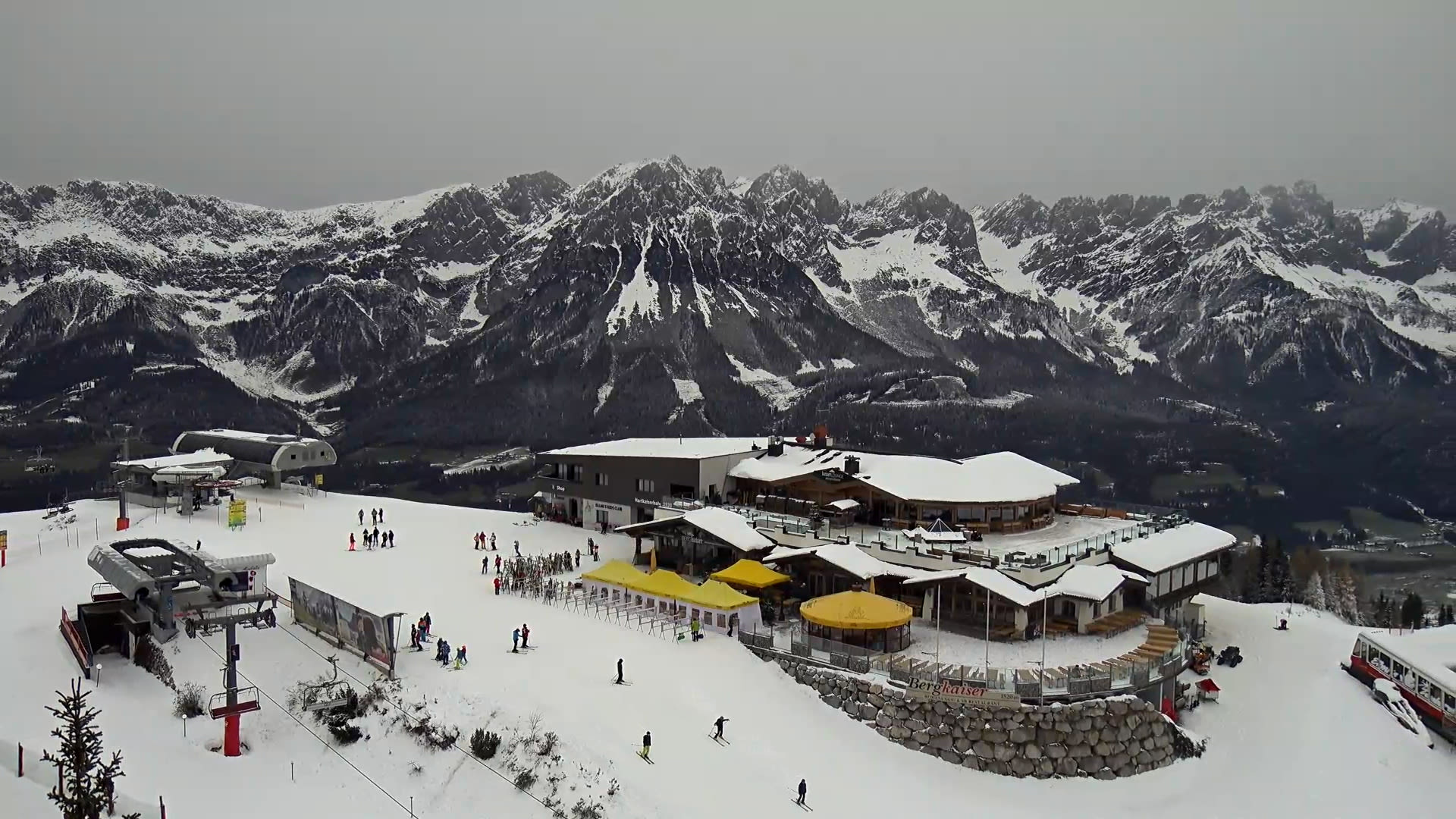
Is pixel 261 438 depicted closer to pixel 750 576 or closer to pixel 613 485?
pixel 613 485

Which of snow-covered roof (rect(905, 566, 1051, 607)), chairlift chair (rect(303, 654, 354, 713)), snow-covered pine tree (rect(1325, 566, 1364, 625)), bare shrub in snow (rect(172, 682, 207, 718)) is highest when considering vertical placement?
snow-covered roof (rect(905, 566, 1051, 607))

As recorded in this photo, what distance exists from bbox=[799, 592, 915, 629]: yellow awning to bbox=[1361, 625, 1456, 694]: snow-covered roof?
67.0 feet

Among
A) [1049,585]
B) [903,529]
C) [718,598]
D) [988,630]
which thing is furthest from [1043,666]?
[903,529]

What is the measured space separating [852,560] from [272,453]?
40.5 metres

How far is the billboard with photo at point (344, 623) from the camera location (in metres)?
31.6

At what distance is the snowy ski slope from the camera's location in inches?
1041

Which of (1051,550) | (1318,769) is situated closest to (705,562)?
(1051,550)

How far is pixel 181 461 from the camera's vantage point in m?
60.0

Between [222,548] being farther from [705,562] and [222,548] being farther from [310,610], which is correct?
[705,562]

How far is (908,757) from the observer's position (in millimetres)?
30422

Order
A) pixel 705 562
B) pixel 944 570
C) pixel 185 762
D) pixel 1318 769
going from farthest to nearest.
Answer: pixel 705 562 < pixel 944 570 < pixel 1318 769 < pixel 185 762

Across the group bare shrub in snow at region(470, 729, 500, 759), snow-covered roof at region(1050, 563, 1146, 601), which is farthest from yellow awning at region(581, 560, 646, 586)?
snow-covered roof at region(1050, 563, 1146, 601)

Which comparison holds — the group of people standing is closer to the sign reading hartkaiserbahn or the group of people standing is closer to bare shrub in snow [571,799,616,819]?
bare shrub in snow [571,799,616,819]

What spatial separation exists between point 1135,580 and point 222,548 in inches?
1580
